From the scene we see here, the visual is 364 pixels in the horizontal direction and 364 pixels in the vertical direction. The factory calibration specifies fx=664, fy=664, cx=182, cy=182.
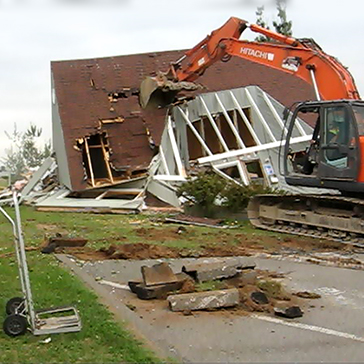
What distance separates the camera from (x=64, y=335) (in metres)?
6.38

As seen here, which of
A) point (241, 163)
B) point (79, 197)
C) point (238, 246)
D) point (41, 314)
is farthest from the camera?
point (79, 197)

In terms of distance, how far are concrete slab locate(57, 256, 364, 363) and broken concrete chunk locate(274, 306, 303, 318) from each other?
0.07 m

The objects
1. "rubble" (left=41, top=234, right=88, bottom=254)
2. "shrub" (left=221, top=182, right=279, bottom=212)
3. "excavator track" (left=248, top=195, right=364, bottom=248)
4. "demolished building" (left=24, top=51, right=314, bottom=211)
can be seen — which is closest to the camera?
"rubble" (left=41, top=234, right=88, bottom=254)

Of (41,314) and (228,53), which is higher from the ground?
(228,53)

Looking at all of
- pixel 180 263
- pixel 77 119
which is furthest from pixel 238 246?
pixel 77 119

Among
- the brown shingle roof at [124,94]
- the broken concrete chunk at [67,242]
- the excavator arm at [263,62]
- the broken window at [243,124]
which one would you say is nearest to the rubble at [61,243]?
the broken concrete chunk at [67,242]

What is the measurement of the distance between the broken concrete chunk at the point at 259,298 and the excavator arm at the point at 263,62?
6514mm

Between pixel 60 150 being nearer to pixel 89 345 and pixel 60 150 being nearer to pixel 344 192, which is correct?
pixel 344 192

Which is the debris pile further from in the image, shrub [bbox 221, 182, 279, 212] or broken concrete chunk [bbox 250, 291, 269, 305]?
shrub [bbox 221, 182, 279, 212]

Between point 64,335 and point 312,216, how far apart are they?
348 inches

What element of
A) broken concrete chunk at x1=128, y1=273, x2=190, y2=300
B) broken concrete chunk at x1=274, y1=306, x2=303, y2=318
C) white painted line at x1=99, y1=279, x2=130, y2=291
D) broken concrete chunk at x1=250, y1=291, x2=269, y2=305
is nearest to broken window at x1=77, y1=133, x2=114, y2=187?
white painted line at x1=99, y1=279, x2=130, y2=291

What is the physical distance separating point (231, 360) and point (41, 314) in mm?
2066

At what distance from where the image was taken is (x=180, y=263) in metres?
10.6

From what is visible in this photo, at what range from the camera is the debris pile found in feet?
24.8
